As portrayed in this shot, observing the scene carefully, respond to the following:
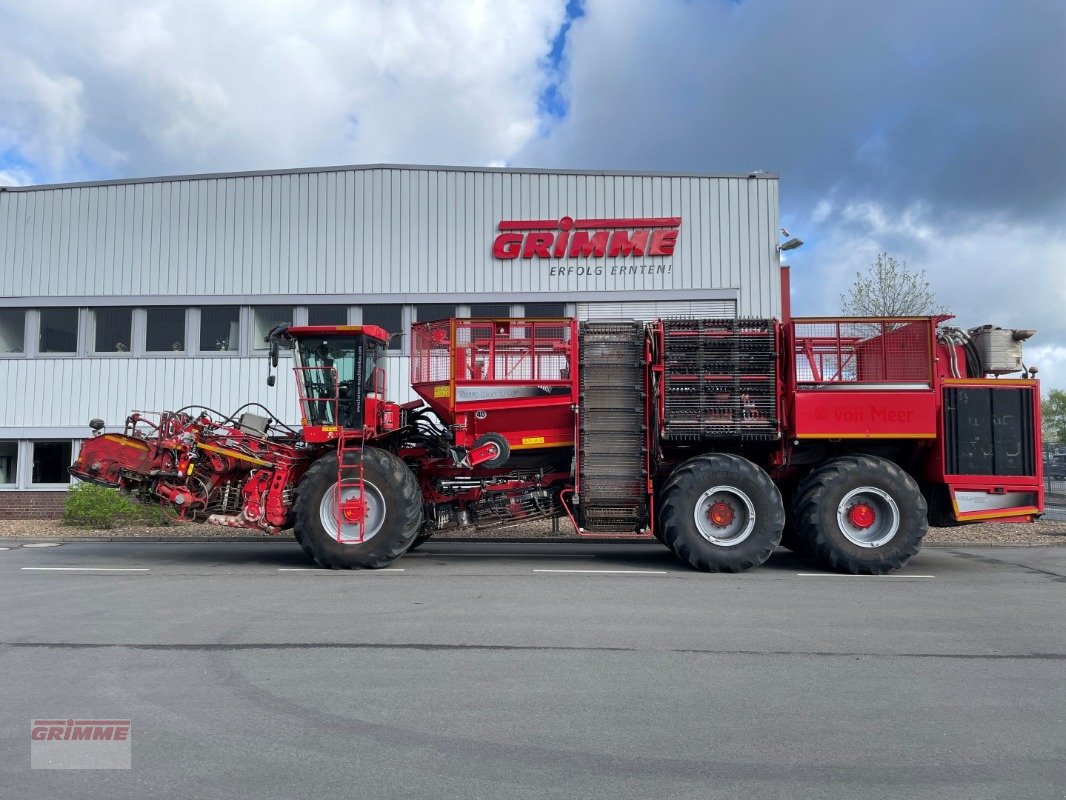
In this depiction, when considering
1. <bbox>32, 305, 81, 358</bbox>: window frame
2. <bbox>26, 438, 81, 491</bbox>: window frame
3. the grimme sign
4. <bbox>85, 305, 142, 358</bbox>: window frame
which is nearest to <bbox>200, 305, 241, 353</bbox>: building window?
<bbox>85, 305, 142, 358</bbox>: window frame

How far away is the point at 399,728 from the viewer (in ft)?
14.7

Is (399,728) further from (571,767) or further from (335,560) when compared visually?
(335,560)

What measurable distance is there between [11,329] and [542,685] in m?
18.8

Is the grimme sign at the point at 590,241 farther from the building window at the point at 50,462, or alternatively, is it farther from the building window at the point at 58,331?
the building window at the point at 50,462

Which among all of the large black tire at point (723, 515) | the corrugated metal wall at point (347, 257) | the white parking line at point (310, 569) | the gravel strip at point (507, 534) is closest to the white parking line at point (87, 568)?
the white parking line at point (310, 569)

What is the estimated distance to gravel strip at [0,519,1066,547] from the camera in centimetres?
1401

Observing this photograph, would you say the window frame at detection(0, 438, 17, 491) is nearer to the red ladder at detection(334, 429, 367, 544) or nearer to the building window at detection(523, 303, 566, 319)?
the building window at detection(523, 303, 566, 319)

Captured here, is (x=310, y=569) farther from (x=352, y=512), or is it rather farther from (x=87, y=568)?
Result: (x=87, y=568)

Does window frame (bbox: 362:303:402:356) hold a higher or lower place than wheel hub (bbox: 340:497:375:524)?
higher

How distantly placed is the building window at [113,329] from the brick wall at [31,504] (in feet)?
11.3

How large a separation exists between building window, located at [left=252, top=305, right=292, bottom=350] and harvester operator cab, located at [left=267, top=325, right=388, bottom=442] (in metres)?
7.93

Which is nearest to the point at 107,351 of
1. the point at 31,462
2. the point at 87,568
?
the point at 31,462

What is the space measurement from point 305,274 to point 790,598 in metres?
13.7

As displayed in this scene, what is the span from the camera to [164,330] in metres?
18.8
